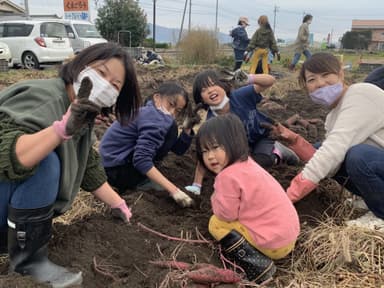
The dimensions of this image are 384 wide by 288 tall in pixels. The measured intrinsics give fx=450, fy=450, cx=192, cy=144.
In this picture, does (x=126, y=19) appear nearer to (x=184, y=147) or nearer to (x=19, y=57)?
(x=19, y=57)

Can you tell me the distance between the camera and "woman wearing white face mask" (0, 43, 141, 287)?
5.33 ft

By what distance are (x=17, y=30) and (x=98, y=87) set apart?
13261mm

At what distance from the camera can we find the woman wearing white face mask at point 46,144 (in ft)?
5.33

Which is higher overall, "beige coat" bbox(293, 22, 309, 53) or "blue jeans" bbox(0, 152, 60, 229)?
"beige coat" bbox(293, 22, 309, 53)

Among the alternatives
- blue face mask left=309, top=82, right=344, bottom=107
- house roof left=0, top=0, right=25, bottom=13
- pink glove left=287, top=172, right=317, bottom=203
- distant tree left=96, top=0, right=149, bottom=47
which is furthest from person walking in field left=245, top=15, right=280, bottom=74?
house roof left=0, top=0, right=25, bottom=13

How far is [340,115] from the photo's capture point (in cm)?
254

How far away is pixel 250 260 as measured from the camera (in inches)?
82.0

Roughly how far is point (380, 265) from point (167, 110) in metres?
1.65

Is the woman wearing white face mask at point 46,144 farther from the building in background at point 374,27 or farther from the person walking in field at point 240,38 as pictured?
the building in background at point 374,27

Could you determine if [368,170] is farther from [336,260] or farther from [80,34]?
[80,34]

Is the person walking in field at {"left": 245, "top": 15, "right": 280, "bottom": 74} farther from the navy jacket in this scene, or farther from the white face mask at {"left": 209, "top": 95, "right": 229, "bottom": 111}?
the navy jacket

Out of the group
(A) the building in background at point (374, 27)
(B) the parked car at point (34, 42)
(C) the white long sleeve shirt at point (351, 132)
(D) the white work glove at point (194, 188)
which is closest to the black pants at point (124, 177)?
(D) the white work glove at point (194, 188)

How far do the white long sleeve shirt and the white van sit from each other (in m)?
13.1

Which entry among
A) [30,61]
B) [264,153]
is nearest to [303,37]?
[30,61]
